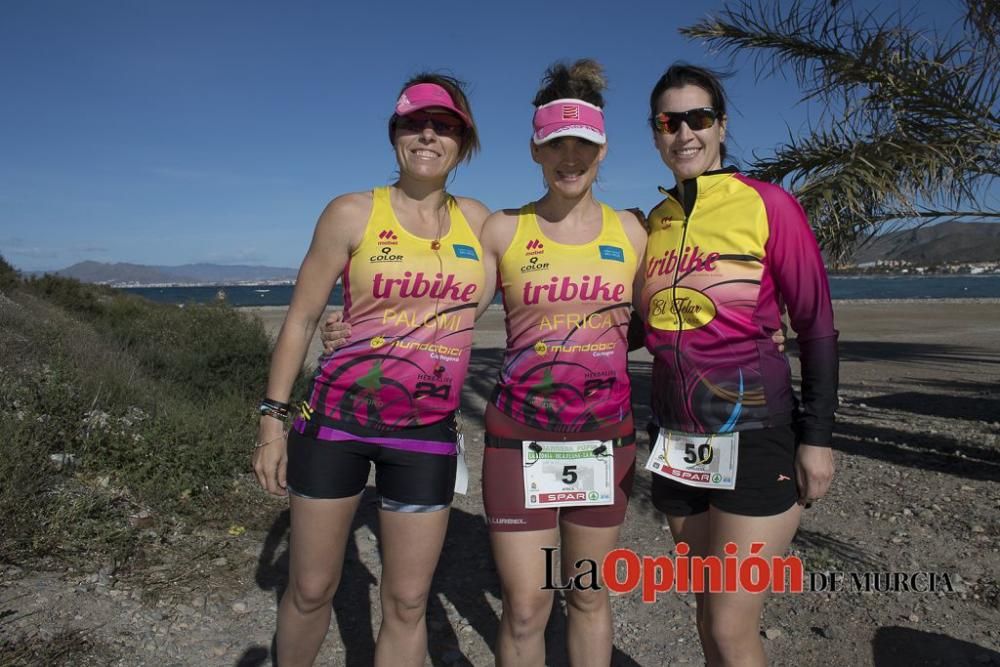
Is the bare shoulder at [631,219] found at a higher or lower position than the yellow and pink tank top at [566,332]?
higher

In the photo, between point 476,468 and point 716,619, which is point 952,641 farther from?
point 476,468

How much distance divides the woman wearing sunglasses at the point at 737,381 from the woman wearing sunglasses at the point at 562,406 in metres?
0.18

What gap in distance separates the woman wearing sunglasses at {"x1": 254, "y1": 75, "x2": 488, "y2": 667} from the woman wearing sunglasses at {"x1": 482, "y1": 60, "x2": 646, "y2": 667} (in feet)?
0.65

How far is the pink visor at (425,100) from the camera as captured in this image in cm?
238

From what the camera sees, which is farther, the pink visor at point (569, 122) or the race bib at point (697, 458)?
the pink visor at point (569, 122)

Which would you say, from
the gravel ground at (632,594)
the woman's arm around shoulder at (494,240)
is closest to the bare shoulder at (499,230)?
the woman's arm around shoulder at (494,240)

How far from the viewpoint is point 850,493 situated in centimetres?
508

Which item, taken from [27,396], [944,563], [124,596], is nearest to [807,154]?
[944,563]

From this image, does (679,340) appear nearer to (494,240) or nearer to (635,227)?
(635,227)

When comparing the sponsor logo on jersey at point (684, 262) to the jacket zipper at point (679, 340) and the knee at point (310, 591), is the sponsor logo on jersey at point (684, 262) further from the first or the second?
the knee at point (310, 591)

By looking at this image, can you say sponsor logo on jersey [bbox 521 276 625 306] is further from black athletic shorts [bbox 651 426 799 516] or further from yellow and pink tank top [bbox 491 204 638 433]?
black athletic shorts [bbox 651 426 799 516]

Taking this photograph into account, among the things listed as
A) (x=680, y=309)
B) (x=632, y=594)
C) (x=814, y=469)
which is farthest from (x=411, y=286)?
(x=632, y=594)

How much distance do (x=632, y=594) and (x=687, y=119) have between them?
8.54ft

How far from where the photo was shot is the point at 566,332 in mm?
2330
